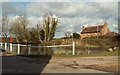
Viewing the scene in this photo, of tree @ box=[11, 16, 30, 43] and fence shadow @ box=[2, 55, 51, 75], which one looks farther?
tree @ box=[11, 16, 30, 43]

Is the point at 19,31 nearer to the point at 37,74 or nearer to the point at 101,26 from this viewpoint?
the point at 37,74

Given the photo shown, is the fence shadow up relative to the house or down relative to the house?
down

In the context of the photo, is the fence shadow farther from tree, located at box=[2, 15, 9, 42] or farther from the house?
the house

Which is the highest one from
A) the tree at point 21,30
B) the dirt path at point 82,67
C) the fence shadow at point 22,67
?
the tree at point 21,30

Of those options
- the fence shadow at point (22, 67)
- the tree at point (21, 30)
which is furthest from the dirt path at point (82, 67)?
the tree at point (21, 30)

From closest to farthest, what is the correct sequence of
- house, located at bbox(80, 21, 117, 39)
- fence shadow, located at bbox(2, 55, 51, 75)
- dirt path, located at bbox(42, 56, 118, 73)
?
fence shadow, located at bbox(2, 55, 51, 75) < dirt path, located at bbox(42, 56, 118, 73) < house, located at bbox(80, 21, 117, 39)

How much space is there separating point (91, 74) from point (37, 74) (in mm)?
2623

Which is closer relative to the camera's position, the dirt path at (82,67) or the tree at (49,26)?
the dirt path at (82,67)

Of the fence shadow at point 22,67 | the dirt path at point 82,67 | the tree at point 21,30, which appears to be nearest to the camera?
the fence shadow at point 22,67

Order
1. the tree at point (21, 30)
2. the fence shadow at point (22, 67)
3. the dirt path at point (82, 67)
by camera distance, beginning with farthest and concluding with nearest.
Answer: the tree at point (21, 30)
the dirt path at point (82, 67)
the fence shadow at point (22, 67)

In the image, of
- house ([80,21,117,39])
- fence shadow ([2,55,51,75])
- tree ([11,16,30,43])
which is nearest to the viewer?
fence shadow ([2,55,51,75])

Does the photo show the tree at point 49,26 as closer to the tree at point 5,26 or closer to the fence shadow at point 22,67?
the tree at point 5,26

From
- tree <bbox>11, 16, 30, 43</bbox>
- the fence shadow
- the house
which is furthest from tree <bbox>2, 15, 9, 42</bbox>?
the house

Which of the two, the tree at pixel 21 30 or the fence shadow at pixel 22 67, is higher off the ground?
the tree at pixel 21 30
